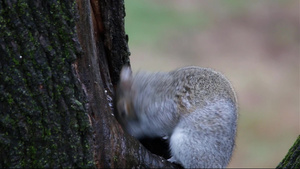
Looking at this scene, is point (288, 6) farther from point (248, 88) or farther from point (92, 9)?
point (92, 9)

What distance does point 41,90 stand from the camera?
7.61 ft

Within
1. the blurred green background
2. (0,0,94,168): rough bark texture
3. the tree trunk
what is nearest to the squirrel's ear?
the tree trunk

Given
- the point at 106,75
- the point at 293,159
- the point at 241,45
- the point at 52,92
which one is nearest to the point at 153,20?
the point at 241,45

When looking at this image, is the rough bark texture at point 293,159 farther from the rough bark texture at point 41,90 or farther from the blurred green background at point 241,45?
the blurred green background at point 241,45

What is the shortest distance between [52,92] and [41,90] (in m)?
0.05

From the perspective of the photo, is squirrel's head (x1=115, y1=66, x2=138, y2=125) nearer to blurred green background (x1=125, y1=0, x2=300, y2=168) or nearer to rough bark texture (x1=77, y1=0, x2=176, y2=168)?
rough bark texture (x1=77, y1=0, x2=176, y2=168)

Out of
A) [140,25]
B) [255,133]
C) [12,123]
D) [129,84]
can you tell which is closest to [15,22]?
[12,123]

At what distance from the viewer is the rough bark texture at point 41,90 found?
2.23 meters

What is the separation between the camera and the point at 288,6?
38.1 feet

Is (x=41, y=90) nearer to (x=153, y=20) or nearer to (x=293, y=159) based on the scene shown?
(x=293, y=159)

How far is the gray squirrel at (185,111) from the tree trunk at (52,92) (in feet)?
1.67

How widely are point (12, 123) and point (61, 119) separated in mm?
219

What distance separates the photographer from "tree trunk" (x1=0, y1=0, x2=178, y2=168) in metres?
2.24

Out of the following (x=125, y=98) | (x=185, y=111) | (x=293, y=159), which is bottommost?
(x=293, y=159)
